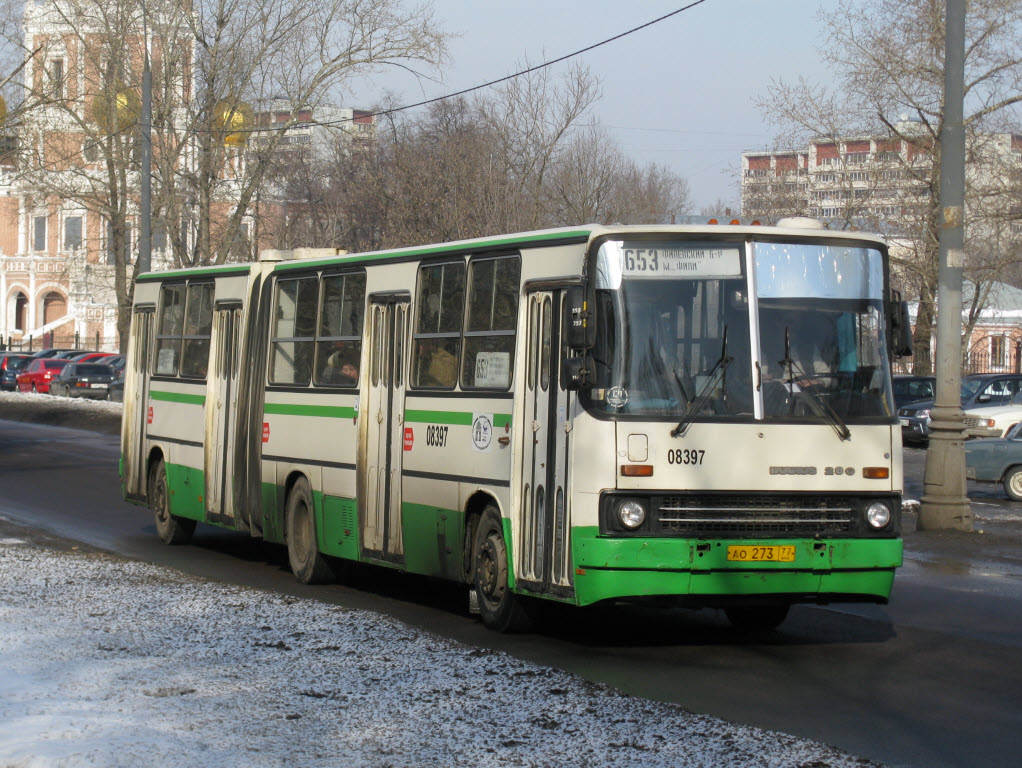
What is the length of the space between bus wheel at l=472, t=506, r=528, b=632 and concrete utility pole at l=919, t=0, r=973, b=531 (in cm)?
823

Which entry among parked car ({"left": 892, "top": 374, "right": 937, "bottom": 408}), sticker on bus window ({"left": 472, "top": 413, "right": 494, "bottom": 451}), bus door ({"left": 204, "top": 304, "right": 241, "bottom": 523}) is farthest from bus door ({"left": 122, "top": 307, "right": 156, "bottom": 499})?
parked car ({"left": 892, "top": 374, "right": 937, "bottom": 408})

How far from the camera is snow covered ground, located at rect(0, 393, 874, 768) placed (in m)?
6.73

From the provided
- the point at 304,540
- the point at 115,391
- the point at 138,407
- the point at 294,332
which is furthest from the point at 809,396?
the point at 115,391

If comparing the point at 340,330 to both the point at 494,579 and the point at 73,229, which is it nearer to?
the point at 494,579

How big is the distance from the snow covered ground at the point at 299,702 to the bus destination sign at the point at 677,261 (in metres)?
2.56

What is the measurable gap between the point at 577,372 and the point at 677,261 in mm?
985

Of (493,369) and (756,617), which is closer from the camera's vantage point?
(493,369)

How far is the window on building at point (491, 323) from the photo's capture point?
10.6 metres

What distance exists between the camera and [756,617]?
35.7 ft

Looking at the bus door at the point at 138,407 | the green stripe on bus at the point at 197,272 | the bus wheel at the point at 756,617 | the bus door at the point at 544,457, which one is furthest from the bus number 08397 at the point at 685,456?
the bus door at the point at 138,407

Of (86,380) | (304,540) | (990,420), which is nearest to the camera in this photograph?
(304,540)

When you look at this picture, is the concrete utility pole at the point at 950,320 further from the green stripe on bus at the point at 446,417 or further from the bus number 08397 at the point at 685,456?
the bus number 08397 at the point at 685,456

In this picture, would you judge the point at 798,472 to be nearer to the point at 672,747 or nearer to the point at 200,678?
the point at 672,747

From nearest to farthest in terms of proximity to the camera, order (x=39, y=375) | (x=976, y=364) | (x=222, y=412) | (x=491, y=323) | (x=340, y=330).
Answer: (x=491, y=323)
(x=340, y=330)
(x=222, y=412)
(x=976, y=364)
(x=39, y=375)
